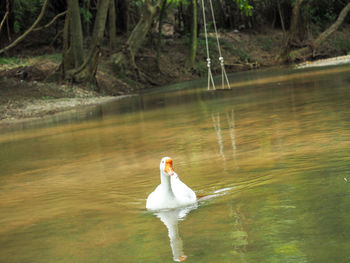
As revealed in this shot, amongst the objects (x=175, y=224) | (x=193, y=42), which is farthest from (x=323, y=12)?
(x=175, y=224)

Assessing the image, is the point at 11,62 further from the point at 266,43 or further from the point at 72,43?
the point at 266,43

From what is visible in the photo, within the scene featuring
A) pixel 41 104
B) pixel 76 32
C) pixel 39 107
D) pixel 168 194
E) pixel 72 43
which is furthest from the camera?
pixel 72 43

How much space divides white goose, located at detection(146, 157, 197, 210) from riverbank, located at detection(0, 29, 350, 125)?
45.1 ft

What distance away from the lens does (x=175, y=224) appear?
6031mm

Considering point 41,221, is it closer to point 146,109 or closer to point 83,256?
point 83,256

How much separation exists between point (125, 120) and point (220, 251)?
475 inches

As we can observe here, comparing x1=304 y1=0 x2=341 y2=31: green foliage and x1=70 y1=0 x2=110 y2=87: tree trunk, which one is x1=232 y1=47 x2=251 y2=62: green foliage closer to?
x1=304 y1=0 x2=341 y2=31: green foliage

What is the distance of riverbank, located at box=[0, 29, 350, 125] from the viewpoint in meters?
23.5

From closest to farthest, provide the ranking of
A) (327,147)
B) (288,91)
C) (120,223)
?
(120,223)
(327,147)
(288,91)

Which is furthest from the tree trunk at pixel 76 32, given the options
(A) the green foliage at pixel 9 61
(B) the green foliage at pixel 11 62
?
(A) the green foliage at pixel 9 61

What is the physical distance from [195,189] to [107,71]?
87.9 feet

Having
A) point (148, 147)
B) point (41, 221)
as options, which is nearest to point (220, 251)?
point (41, 221)

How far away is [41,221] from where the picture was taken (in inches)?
264

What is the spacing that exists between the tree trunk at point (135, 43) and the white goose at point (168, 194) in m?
27.2
